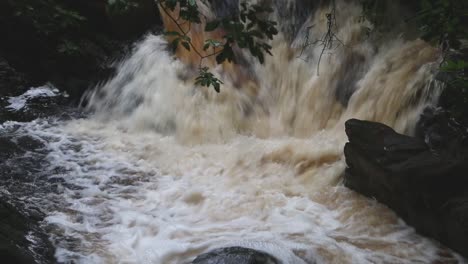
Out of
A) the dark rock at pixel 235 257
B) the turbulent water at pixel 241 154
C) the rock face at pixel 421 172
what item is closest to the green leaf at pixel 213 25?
the dark rock at pixel 235 257

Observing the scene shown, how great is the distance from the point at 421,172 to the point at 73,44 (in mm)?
6212

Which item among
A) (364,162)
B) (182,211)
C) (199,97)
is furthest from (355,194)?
(199,97)

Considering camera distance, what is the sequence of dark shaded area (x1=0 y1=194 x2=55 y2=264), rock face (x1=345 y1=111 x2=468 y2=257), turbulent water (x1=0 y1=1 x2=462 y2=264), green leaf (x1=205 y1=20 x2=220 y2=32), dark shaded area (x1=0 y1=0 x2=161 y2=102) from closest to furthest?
green leaf (x1=205 y1=20 x2=220 y2=32), dark shaded area (x1=0 y1=194 x2=55 y2=264), rock face (x1=345 y1=111 x2=468 y2=257), turbulent water (x1=0 y1=1 x2=462 y2=264), dark shaded area (x1=0 y1=0 x2=161 y2=102)

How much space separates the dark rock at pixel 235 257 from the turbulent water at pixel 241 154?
0.20 meters

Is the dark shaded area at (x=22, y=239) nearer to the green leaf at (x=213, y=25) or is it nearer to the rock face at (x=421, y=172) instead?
the green leaf at (x=213, y=25)

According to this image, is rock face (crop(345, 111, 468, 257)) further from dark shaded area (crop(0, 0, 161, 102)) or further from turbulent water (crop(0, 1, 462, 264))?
dark shaded area (crop(0, 0, 161, 102))

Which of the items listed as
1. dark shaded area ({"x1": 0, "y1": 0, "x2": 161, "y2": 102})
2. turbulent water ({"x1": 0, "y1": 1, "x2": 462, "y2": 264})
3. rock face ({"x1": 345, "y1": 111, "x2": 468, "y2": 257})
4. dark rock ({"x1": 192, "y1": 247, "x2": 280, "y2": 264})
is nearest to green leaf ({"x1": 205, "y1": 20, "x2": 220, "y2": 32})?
dark rock ({"x1": 192, "y1": 247, "x2": 280, "y2": 264})

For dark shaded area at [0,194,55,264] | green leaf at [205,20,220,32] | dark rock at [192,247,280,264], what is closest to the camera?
green leaf at [205,20,220,32]

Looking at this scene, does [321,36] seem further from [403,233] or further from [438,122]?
[403,233]

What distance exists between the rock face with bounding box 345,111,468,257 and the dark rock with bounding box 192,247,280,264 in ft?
4.73

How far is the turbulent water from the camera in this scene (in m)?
3.86

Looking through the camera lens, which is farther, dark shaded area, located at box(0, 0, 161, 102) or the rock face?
dark shaded area, located at box(0, 0, 161, 102)

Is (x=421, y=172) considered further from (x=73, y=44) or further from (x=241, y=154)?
(x=73, y=44)

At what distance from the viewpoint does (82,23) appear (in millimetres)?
8211
